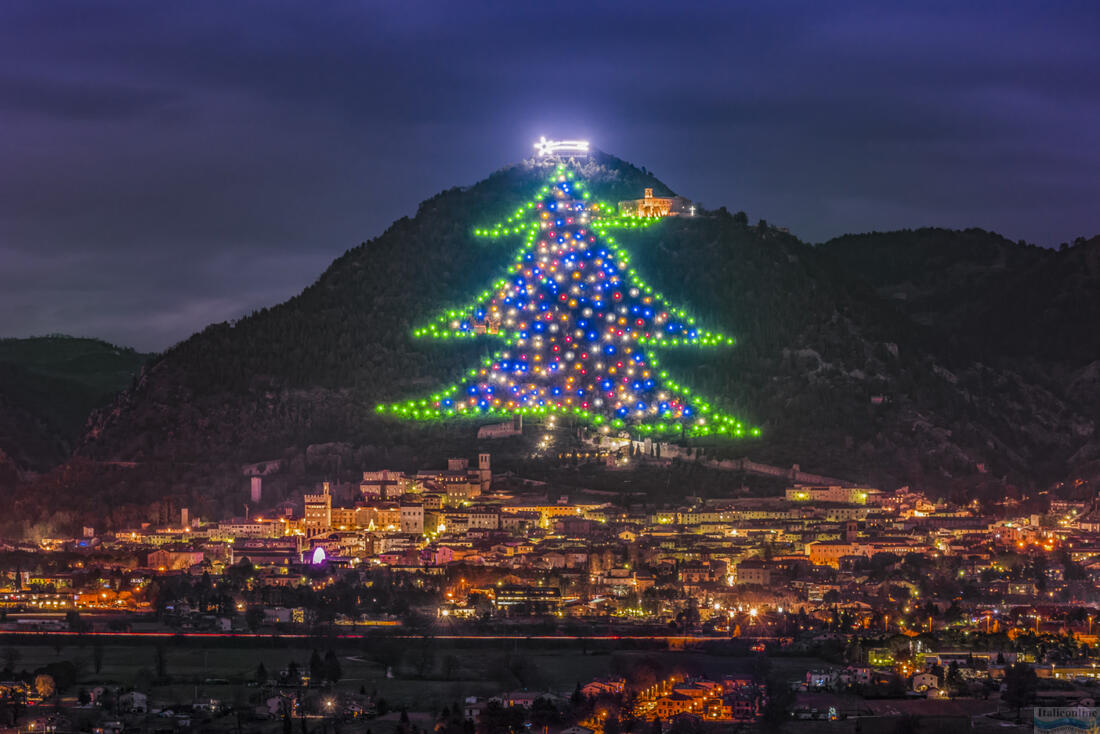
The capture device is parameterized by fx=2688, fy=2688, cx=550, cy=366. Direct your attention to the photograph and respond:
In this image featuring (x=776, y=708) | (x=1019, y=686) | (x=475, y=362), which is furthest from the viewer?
(x=475, y=362)

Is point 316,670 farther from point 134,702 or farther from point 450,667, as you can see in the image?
point 134,702

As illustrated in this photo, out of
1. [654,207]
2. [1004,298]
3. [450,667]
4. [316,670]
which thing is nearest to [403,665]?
[450,667]

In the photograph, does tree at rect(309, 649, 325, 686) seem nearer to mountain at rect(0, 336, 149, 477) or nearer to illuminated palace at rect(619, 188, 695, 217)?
mountain at rect(0, 336, 149, 477)

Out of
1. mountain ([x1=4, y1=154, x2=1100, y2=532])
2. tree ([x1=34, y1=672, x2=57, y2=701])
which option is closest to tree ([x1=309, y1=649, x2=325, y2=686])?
tree ([x1=34, y1=672, x2=57, y2=701])

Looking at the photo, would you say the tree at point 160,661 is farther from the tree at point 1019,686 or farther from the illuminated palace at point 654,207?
the illuminated palace at point 654,207

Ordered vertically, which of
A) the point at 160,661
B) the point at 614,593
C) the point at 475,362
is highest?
the point at 475,362

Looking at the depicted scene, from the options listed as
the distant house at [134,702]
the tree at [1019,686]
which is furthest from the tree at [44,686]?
the tree at [1019,686]
